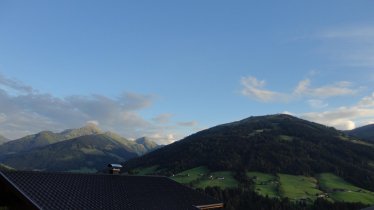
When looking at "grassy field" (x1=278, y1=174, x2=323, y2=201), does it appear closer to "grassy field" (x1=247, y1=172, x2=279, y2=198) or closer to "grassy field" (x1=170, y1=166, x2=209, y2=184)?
"grassy field" (x1=247, y1=172, x2=279, y2=198)

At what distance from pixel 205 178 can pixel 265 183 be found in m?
26.0

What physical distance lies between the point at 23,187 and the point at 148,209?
1037 cm

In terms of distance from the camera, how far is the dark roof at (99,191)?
27.6 m

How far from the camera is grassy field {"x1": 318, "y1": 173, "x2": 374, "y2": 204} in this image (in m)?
128

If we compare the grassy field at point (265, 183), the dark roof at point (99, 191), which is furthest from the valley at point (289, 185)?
the dark roof at point (99, 191)

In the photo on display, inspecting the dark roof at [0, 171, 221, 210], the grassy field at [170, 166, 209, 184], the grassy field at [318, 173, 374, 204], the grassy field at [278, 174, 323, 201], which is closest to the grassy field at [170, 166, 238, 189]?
the grassy field at [170, 166, 209, 184]

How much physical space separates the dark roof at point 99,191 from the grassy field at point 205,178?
10458 cm

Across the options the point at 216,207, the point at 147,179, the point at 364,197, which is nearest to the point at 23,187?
the point at 147,179

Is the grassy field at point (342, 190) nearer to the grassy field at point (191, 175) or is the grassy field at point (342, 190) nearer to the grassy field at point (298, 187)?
the grassy field at point (298, 187)

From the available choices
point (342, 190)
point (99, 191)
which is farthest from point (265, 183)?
point (99, 191)

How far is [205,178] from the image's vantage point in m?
157

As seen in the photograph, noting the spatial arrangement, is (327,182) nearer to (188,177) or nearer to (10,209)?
(188,177)

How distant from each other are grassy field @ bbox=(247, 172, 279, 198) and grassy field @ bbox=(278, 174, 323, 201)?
2.39 m

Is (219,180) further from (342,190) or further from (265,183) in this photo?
(342,190)
